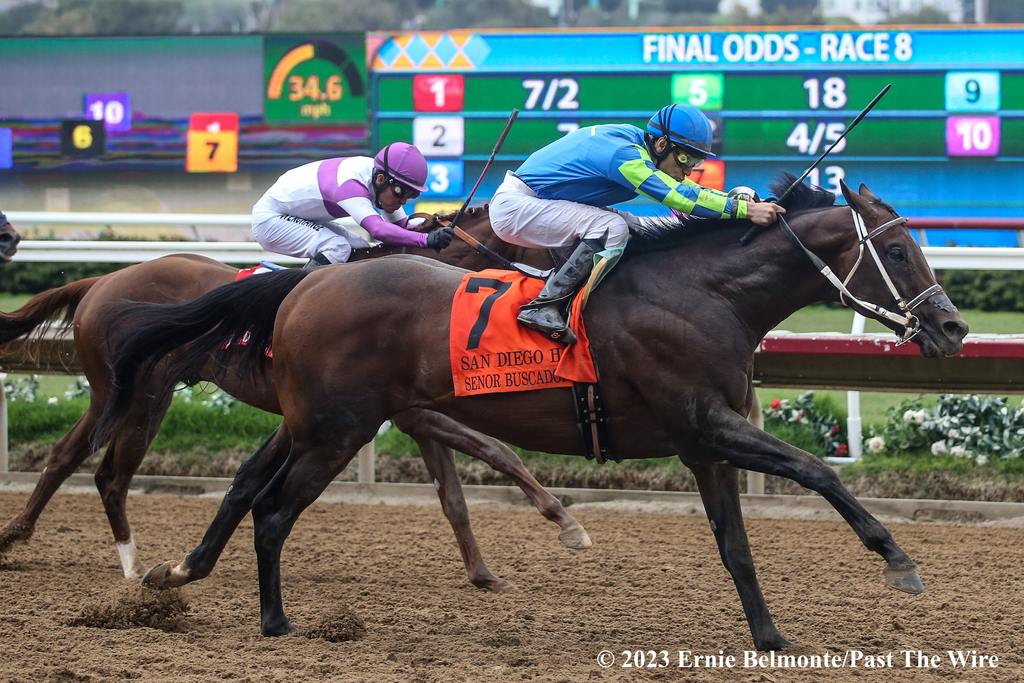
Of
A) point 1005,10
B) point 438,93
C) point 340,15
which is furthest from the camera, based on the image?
point 340,15

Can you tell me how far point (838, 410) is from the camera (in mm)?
7617

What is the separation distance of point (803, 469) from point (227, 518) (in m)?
2.07

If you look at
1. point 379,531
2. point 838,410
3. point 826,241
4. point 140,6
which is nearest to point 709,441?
point 826,241

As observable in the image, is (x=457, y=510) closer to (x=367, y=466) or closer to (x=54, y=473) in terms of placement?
(x=54, y=473)

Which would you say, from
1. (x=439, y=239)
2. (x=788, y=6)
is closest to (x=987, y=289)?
(x=439, y=239)

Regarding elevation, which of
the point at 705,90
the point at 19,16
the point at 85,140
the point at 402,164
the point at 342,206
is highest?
the point at 19,16

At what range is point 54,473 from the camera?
5.81 meters

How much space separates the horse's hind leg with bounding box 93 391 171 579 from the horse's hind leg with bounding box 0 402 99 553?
0.13 meters

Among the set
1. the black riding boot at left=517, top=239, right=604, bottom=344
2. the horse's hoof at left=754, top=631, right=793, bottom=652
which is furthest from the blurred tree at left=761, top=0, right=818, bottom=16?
the horse's hoof at left=754, top=631, right=793, bottom=652

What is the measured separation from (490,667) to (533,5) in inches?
781

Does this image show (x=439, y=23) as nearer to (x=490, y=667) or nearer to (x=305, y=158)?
(x=305, y=158)

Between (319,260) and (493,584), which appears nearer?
(493,584)

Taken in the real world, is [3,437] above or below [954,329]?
below

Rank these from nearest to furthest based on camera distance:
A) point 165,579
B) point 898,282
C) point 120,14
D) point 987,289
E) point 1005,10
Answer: point 898,282, point 165,579, point 987,289, point 1005,10, point 120,14
